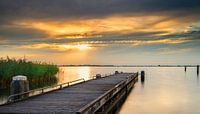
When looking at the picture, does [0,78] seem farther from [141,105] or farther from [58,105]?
[58,105]

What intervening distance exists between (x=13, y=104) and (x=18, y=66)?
633 inches

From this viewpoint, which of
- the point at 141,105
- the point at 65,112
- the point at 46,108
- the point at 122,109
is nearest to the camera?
the point at 65,112

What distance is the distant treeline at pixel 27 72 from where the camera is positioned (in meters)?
26.0

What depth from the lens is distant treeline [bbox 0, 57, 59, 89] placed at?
1023 inches

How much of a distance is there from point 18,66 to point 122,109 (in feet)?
37.9

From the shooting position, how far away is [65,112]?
10828 mm

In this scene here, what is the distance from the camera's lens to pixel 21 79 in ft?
47.3

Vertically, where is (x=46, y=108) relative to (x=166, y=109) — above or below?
above

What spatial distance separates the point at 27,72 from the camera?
1141 inches

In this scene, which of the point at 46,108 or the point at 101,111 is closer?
the point at 46,108

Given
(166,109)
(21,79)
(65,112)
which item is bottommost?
(166,109)

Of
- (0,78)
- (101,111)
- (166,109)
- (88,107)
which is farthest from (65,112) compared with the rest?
(0,78)

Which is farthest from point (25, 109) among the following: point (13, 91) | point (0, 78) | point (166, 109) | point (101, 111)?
point (0, 78)

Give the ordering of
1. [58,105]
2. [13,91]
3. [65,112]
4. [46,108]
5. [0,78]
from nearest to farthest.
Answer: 1. [65,112]
2. [46,108]
3. [58,105]
4. [13,91]
5. [0,78]
